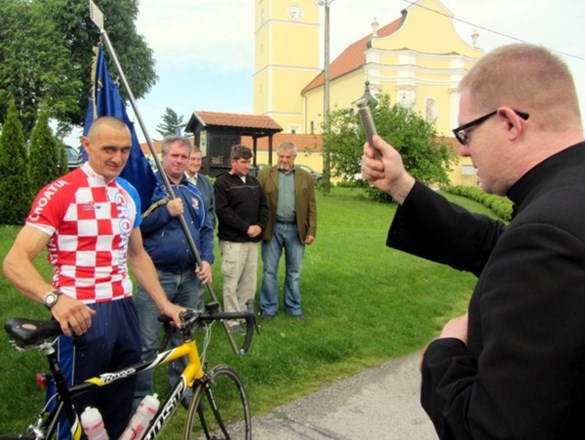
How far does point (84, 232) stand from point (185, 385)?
3.30ft

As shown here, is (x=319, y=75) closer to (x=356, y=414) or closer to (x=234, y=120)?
(x=234, y=120)

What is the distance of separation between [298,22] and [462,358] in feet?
216

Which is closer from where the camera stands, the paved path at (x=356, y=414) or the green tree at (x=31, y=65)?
the paved path at (x=356, y=414)

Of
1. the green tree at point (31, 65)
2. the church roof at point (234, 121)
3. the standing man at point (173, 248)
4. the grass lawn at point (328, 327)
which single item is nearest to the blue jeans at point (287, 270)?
the grass lawn at point (328, 327)

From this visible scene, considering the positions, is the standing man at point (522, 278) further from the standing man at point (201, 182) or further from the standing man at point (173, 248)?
the standing man at point (201, 182)

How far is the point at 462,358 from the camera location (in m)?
1.39

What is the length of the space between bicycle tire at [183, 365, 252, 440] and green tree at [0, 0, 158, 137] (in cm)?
3226

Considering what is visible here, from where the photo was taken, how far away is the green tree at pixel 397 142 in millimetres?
23078

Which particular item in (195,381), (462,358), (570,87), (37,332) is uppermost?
(570,87)

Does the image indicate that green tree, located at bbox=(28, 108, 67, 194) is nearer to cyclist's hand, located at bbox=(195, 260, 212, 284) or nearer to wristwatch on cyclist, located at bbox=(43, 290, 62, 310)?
cyclist's hand, located at bbox=(195, 260, 212, 284)

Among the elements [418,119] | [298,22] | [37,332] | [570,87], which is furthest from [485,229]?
[298,22]

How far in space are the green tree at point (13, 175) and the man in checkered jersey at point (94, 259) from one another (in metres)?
12.9

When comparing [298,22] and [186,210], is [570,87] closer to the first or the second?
[186,210]

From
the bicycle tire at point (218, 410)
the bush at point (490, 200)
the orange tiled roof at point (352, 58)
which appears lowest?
the bush at point (490, 200)
